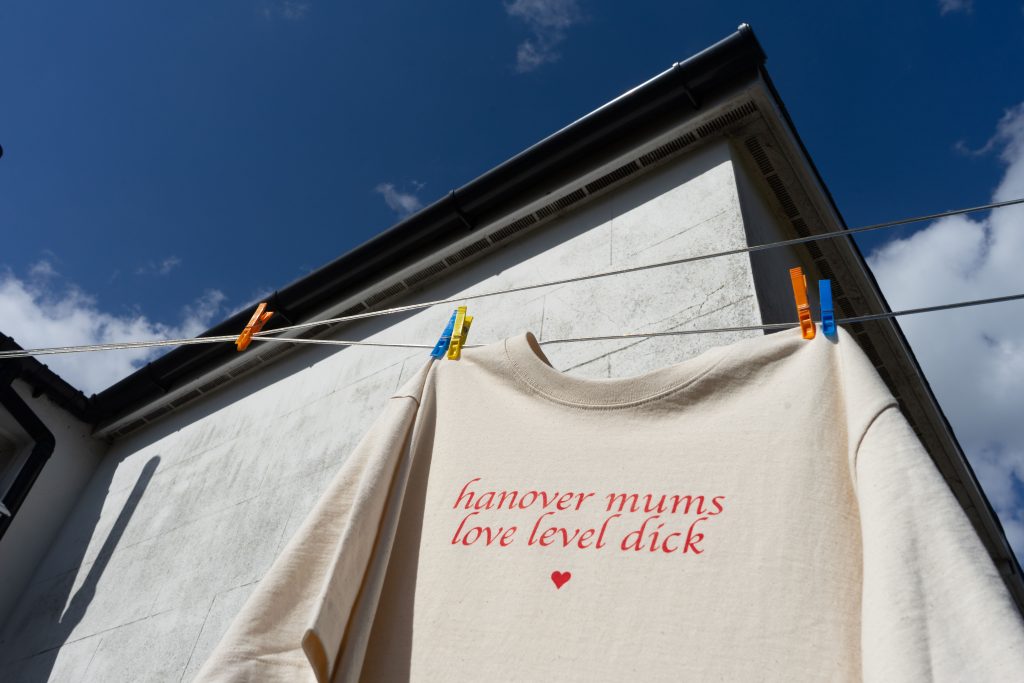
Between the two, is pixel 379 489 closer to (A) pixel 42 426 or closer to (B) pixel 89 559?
(B) pixel 89 559

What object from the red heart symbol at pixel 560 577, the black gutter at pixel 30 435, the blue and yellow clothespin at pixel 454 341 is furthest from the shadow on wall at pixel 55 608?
the red heart symbol at pixel 560 577

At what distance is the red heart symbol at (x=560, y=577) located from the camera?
140cm

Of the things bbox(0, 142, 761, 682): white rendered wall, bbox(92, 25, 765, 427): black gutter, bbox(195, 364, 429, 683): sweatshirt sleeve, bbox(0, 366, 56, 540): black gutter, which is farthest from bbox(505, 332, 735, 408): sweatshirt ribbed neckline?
bbox(0, 366, 56, 540): black gutter

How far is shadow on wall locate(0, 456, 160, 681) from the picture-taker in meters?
3.64

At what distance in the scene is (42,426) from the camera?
479 cm

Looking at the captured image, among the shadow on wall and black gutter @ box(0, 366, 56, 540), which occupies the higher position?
black gutter @ box(0, 366, 56, 540)

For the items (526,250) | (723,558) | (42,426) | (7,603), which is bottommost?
(723,558)

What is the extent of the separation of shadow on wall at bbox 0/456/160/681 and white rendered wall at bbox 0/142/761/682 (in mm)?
12

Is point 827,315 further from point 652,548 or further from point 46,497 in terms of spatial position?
point 46,497

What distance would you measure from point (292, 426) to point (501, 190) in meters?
1.58

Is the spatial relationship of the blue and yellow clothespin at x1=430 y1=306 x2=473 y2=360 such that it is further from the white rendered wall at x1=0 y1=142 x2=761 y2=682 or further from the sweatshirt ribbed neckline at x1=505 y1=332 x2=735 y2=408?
the white rendered wall at x1=0 y1=142 x2=761 y2=682

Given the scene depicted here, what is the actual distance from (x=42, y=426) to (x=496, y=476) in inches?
169

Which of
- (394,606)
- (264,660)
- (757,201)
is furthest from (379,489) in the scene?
(757,201)

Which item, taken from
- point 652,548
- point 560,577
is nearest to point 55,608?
point 560,577
